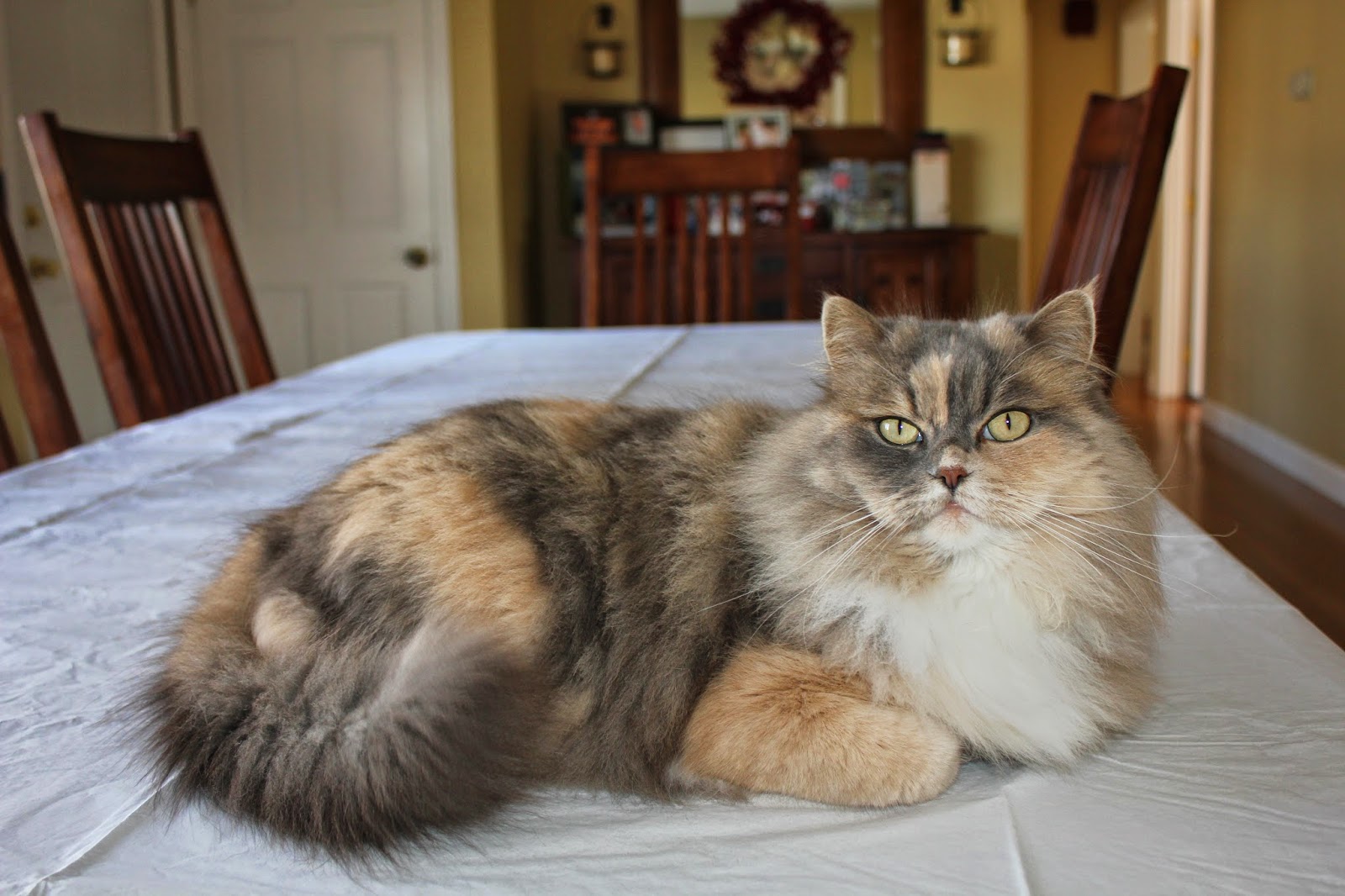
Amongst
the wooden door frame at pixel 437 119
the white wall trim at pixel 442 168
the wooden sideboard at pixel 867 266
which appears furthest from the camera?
the wooden sideboard at pixel 867 266

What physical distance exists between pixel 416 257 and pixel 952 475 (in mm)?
4558

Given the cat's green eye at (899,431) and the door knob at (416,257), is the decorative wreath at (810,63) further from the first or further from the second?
the cat's green eye at (899,431)

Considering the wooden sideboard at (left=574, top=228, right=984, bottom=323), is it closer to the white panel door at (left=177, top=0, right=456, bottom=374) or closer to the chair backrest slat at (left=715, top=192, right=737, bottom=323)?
the white panel door at (left=177, top=0, right=456, bottom=374)

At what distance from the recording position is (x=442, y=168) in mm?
5086

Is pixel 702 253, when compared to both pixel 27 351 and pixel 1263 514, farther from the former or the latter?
pixel 1263 514

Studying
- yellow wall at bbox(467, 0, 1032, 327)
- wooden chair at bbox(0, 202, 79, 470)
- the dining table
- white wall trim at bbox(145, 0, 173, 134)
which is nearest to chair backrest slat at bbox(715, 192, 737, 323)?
wooden chair at bbox(0, 202, 79, 470)

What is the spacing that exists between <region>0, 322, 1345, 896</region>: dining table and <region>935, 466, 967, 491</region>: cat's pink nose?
0.62 feet

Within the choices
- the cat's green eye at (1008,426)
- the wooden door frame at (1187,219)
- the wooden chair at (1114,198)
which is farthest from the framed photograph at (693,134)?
the cat's green eye at (1008,426)

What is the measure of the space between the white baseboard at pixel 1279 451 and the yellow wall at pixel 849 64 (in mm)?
2154

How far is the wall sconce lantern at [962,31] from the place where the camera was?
568 cm

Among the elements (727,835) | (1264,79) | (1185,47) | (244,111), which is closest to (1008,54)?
(1185,47)

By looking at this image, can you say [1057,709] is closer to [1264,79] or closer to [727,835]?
[727,835]

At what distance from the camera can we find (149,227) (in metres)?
2.24

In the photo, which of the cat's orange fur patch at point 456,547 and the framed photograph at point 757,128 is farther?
the framed photograph at point 757,128
